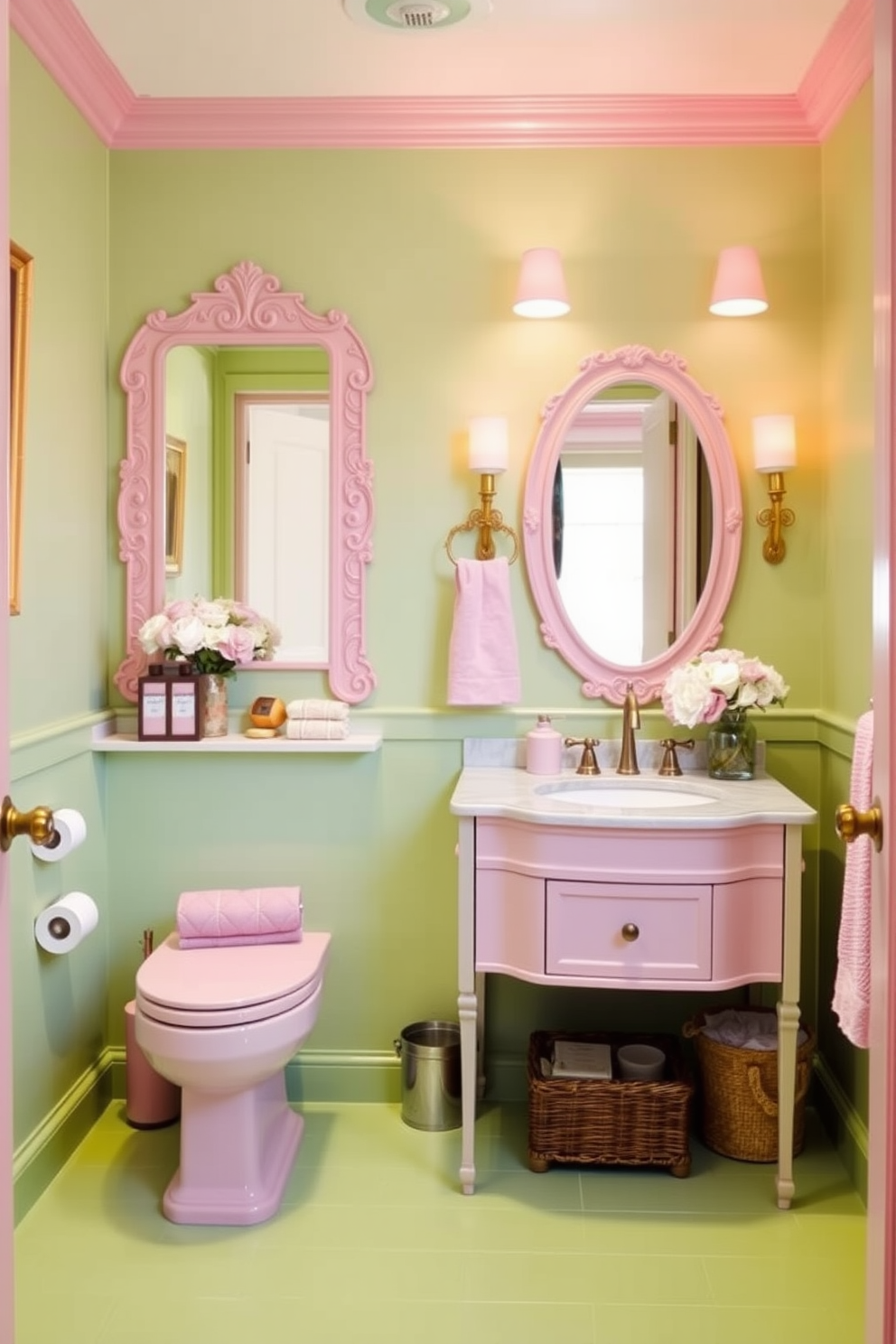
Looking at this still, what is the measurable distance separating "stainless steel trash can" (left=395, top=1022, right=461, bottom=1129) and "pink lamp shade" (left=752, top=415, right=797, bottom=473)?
1593 mm

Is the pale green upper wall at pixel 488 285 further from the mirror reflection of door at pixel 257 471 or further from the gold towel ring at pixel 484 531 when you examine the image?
the mirror reflection of door at pixel 257 471

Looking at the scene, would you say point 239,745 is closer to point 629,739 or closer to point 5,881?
point 629,739

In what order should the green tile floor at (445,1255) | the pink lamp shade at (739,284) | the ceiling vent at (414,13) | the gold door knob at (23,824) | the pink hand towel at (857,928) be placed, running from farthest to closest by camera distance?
the pink lamp shade at (739,284) < the ceiling vent at (414,13) < the green tile floor at (445,1255) < the pink hand towel at (857,928) < the gold door knob at (23,824)

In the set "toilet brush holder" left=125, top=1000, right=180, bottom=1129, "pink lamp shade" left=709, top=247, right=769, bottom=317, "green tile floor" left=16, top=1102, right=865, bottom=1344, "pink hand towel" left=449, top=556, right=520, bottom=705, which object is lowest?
"green tile floor" left=16, top=1102, right=865, bottom=1344

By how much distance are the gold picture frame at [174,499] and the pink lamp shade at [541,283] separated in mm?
906

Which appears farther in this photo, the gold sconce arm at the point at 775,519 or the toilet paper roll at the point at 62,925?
the gold sconce arm at the point at 775,519

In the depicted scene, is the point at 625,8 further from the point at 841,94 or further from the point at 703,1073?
the point at 703,1073

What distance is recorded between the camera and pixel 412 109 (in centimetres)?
306

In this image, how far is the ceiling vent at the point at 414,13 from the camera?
2.47 m

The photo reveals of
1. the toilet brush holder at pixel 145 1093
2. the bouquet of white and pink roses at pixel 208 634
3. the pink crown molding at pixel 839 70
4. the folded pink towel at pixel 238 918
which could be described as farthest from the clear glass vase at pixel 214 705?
the pink crown molding at pixel 839 70

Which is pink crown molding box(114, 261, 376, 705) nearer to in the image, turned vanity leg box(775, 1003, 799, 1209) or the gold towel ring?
the gold towel ring

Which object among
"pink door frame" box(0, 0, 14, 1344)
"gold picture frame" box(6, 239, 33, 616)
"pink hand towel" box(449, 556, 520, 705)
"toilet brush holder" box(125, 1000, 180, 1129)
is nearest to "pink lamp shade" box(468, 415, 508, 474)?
"pink hand towel" box(449, 556, 520, 705)

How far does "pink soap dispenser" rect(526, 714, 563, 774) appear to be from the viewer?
306cm

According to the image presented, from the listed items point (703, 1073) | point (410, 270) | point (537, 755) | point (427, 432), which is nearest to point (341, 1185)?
point (703, 1073)
